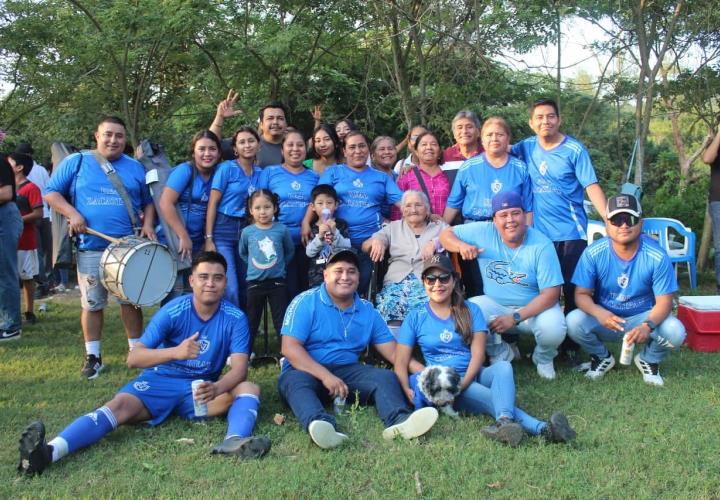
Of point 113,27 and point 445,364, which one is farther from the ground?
point 113,27

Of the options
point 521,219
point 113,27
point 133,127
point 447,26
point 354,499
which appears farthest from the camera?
point 133,127

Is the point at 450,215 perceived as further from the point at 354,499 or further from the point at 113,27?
the point at 113,27

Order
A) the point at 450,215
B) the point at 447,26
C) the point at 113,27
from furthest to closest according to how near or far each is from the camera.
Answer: the point at 113,27 → the point at 447,26 → the point at 450,215

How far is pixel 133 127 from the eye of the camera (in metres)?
11.4

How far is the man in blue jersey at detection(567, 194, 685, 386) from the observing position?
17.1 feet

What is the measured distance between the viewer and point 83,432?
3961 mm

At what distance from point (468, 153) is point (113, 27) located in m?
6.07

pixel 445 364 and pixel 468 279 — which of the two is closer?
pixel 445 364

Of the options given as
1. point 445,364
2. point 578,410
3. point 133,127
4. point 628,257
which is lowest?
point 578,410

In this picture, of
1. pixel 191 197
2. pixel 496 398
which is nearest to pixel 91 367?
pixel 191 197

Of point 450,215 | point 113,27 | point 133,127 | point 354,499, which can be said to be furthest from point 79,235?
point 133,127

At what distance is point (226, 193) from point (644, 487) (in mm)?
4017

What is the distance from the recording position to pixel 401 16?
30.7 ft

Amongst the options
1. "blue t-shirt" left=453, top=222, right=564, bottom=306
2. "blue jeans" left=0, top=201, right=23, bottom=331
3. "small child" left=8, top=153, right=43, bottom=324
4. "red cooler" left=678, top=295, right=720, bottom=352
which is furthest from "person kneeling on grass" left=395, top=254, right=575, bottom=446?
"small child" left=8, top=153, right=43, bottom=324
